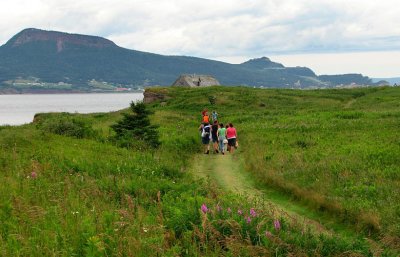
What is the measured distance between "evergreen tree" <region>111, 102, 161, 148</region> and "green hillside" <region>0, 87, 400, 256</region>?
93 cm

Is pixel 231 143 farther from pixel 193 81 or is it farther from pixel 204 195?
pixel 193 81

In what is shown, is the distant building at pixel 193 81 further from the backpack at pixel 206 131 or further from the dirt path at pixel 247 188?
the dirt path at pixel 247 188

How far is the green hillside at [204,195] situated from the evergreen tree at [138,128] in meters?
0.93

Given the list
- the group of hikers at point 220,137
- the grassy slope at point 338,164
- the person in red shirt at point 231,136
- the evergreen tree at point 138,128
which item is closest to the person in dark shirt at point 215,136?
the group of hikers at point 220,137

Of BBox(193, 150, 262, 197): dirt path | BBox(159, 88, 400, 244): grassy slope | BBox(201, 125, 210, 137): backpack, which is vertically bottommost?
BBox(193, 150, 262, 197): dirt path

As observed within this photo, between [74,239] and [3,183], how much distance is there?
5665 millimetres

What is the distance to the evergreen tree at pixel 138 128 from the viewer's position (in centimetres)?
2805

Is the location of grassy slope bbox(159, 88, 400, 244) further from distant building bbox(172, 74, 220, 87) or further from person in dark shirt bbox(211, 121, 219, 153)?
distant building bbox(172, 74, 220, 87)

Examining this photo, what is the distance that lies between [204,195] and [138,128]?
15436 mm

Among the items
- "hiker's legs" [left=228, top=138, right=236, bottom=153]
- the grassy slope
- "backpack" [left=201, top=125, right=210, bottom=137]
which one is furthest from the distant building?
"backpack" [left=201, top=125, right=210, bottom=137]

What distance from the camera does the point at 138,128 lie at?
29.1 m

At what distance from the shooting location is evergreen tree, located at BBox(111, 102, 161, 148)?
92.0 ft

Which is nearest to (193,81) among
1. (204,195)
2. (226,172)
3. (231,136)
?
(231,136)

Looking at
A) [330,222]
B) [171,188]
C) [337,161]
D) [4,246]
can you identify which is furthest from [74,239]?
[337,161]
